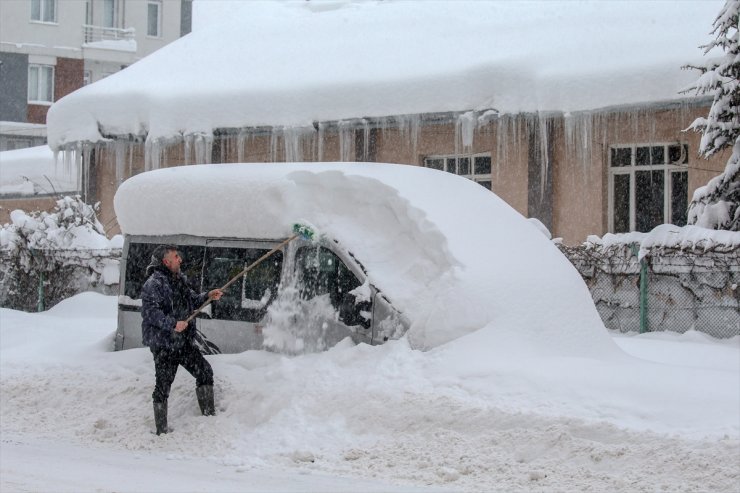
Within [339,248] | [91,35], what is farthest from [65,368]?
[91,35]

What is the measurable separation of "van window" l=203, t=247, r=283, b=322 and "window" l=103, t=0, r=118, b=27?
1420 inches

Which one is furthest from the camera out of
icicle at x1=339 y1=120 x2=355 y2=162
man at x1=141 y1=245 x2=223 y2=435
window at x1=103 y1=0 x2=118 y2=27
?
window at x1=103 y1=0 x2=118 y2=27

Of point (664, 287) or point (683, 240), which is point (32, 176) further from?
point (683, 240)

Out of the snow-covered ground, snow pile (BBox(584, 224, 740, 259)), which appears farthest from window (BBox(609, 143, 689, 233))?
the snow-covered ground

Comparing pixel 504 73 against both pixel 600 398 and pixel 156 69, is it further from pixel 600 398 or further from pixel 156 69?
pixel 600 398

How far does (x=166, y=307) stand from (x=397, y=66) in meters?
9.99

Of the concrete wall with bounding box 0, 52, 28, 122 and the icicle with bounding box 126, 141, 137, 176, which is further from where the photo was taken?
the concrete wall with bounding box 0, 52, 28, 122

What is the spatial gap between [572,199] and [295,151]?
4.88m

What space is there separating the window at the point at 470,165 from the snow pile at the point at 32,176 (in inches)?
585

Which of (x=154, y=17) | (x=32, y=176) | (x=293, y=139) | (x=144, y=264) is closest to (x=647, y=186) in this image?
(x=293, y=139)

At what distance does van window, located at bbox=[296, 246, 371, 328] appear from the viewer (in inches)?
343

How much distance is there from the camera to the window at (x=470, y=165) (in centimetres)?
1798

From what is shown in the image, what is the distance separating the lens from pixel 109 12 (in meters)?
43.2

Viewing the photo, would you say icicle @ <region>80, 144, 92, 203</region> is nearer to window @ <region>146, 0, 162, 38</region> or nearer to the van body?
the van body
